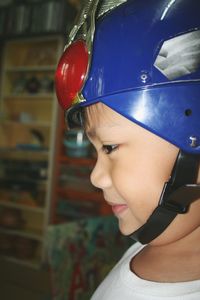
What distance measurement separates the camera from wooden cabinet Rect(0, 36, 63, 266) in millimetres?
2666

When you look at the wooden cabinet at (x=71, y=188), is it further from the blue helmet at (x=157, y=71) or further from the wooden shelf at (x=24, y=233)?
the blue helmet at (x=157, y=71)

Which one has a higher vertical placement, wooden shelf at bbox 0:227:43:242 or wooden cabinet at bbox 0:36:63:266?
wooden cabinet at bbox 0:36:63:266

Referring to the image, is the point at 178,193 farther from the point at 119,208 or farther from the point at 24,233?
the point at 24,233

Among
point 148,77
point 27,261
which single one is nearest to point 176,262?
point 148,77

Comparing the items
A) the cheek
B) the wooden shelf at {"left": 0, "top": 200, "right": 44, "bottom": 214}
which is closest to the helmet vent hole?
the cheek

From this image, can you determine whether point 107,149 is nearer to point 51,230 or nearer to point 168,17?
point 168,17

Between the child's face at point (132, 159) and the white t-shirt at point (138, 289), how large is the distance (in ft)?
0.41

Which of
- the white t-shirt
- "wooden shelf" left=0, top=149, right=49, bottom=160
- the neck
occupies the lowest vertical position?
"wooden shelf" left=0, top=149, right=49, bottom=160

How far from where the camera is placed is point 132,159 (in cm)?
46

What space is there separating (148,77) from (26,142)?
281 cm

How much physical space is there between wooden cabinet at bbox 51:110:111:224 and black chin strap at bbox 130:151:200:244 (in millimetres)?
1896

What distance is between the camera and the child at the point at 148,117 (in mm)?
434

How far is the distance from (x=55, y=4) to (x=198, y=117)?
8.52 ft

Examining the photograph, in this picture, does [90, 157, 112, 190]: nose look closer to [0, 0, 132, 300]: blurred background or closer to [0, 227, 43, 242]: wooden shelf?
[0, 0, 132, 300]: blurred background
